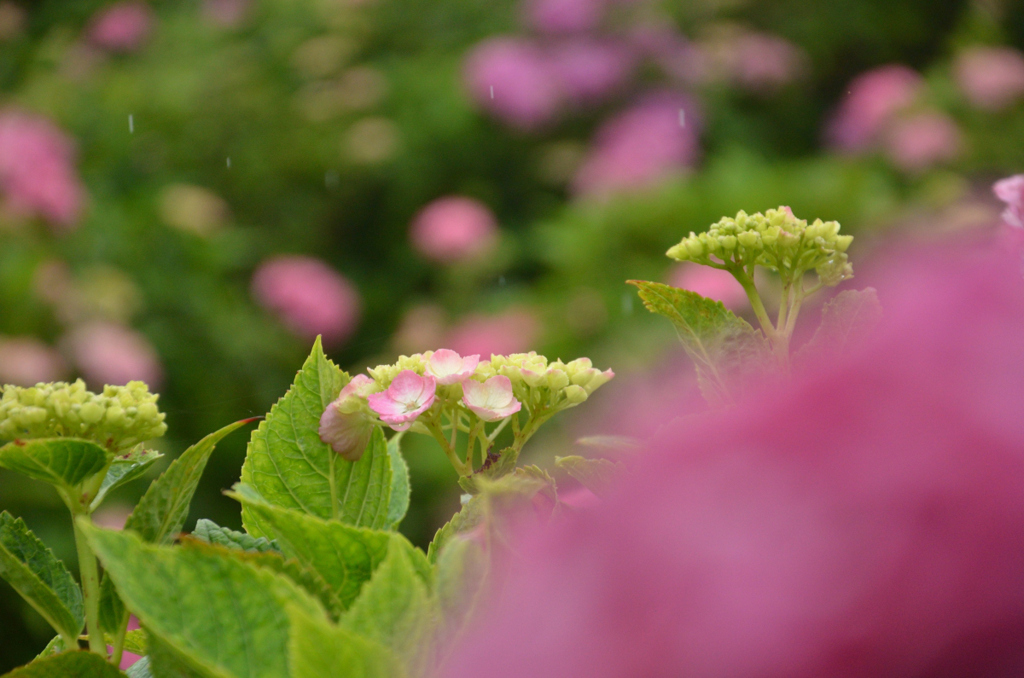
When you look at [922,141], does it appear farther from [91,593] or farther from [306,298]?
[91,593]

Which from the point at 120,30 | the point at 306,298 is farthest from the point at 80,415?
the point at 120,30

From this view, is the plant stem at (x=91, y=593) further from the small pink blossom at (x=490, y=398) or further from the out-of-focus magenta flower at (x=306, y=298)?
the out-of-focus magenta flower at (x=306, y=298)

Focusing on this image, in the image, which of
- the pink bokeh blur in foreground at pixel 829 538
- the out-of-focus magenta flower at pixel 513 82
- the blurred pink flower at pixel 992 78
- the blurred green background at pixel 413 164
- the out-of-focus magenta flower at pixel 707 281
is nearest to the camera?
the pink bokeh blur in foreground at pixel 829 538

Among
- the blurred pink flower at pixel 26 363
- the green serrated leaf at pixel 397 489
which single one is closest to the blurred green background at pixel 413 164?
the blurred pink flower at pixel 26 363

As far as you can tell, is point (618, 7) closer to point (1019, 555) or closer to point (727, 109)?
point (727, 109)

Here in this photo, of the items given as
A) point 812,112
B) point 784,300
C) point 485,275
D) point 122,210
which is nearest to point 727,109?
point 812,112

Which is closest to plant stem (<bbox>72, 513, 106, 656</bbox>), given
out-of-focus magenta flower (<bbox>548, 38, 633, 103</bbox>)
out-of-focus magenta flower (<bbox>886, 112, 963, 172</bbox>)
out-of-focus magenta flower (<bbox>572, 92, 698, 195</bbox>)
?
out-of-focus magenta flower (<bbox>572, 92, 698, 195</bbox>)
